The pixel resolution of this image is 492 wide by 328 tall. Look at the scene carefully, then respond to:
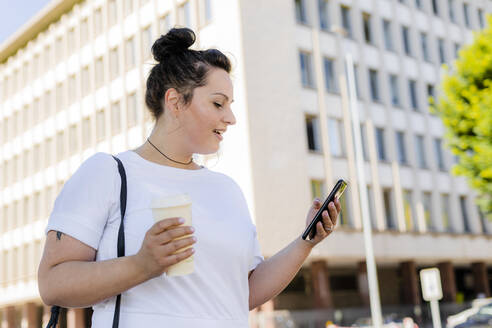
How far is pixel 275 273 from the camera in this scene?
2.44 metres

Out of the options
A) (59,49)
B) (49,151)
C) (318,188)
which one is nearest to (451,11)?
(318,188)

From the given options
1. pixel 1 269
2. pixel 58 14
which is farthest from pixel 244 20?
pixel 1 269

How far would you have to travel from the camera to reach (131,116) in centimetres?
3350

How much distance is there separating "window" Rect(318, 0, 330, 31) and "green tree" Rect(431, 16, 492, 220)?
49.1 ft

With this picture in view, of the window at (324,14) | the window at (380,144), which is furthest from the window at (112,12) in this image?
the window at (380,144)

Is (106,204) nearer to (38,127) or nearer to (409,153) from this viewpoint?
(409,153)

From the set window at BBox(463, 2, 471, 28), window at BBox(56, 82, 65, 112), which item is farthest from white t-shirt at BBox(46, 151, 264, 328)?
window at BBox(463, 2, 471, 28)

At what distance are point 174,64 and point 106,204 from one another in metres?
0.62

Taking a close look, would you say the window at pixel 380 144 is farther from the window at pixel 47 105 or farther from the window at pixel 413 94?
the window at pixel 47 105

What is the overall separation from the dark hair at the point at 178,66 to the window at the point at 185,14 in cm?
2840

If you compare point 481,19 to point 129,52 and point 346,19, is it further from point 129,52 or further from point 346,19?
point 129,52

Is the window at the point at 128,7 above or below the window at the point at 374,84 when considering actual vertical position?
above

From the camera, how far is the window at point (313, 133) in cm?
2950

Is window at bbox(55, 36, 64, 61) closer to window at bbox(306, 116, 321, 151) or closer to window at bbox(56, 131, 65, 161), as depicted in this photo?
window at bbox(56, 131, 65, 161)
